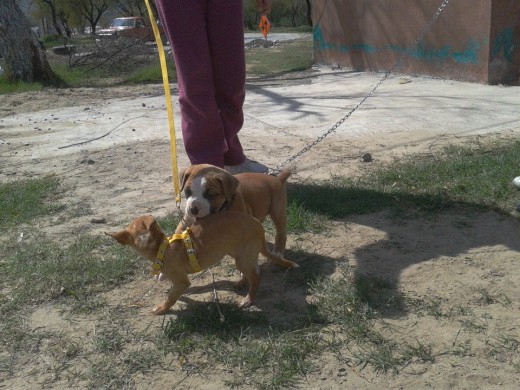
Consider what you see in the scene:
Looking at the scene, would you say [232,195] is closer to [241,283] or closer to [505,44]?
[241,283]

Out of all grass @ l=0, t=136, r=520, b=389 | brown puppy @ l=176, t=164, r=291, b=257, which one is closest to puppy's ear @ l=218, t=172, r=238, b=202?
brown puppy @ l=176, t=164, r=291, b=257

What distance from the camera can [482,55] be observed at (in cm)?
856

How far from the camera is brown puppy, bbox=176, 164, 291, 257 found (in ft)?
9.52

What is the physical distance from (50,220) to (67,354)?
5.89 feet

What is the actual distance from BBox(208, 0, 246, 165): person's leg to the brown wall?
5527 mm

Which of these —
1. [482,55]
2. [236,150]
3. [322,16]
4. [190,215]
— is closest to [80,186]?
[236,150]

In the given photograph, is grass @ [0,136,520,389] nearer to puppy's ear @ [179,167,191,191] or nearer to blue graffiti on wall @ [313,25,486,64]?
puppy's ear @ [179,167,191,191]

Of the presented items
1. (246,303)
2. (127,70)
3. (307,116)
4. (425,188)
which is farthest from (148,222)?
(127,70)

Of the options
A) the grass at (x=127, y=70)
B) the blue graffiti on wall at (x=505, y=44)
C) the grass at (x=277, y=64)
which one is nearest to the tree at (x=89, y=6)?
the grass at (x=277, y=64)

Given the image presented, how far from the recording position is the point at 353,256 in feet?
10.8

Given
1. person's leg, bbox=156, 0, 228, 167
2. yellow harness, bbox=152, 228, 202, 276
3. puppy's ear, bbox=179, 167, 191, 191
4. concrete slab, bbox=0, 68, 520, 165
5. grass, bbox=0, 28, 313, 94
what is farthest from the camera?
grass, bbox=0, 28, 313, 94

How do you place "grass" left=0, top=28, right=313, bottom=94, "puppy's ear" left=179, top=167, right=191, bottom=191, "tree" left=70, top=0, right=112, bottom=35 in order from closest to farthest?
"puppy's ear" left=179, top=167, right=191, bottom=191 < "grass" left=0, top=28, right=313, bottom=94 < "tree" left=70, top=0, right=112, bottom=35

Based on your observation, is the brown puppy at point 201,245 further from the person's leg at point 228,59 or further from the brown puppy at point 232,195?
the person's leg at point 228,59

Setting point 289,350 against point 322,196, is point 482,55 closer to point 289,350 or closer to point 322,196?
point 322,196
